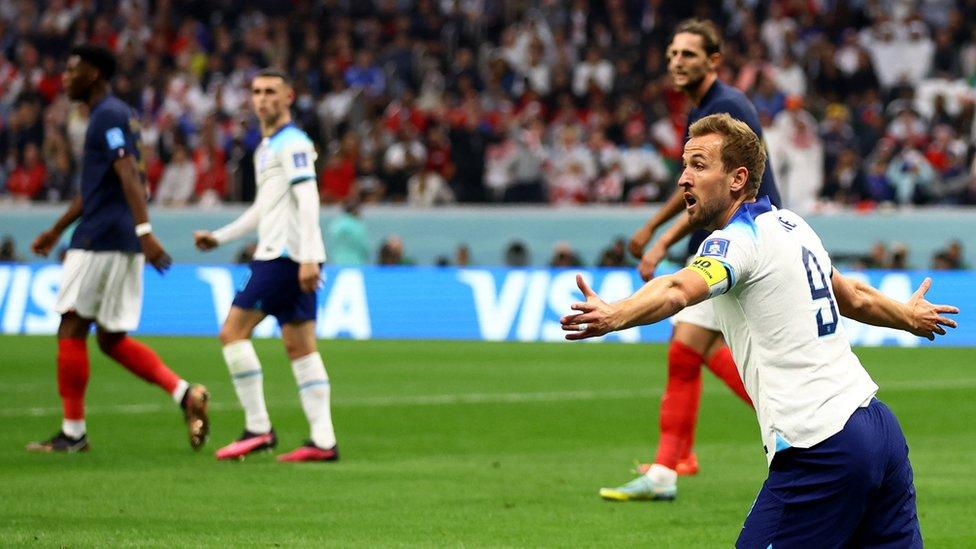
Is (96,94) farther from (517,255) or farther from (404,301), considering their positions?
(517,255)

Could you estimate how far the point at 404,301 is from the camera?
21344mm

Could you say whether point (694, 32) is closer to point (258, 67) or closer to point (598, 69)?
point (598, 69)

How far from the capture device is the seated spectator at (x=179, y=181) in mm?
25641

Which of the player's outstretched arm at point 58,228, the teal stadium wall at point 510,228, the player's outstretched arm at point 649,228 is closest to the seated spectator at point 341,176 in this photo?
the teal stadium wall at point 510,228

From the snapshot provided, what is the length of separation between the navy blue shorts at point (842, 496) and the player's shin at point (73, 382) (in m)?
6.37

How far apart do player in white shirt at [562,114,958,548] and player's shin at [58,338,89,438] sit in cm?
624

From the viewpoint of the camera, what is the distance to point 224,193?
25625mm

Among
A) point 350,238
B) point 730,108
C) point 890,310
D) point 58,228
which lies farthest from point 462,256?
point 890,310

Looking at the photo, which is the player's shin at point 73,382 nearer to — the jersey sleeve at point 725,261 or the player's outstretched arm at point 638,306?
the player's outstretched arm at point 638,306

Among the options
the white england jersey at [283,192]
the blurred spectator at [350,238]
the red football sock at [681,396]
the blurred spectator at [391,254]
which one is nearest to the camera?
the red football sock at [681,396]

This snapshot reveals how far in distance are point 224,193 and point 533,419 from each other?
1425 centimetres

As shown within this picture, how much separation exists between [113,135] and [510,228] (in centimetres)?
1406

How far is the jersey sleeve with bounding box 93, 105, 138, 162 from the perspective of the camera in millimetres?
10367

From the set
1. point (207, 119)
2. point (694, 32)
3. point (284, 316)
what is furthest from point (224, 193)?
point (694, 32)
